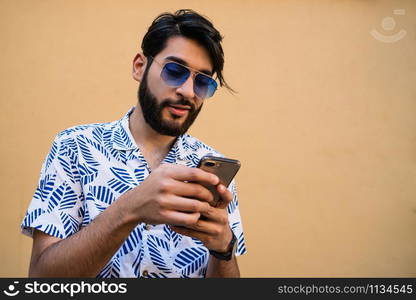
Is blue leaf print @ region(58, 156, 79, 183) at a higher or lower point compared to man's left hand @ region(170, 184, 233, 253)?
higher

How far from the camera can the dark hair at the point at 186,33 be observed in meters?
1.92

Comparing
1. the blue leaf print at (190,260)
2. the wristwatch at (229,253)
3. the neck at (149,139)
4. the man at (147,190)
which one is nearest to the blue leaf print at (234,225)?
the man at (147,190)

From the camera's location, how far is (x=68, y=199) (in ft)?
4.87

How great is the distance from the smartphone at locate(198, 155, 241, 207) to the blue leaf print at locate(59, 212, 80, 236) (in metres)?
0.53

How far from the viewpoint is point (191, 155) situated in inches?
76.8

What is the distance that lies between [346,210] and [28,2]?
352 cm

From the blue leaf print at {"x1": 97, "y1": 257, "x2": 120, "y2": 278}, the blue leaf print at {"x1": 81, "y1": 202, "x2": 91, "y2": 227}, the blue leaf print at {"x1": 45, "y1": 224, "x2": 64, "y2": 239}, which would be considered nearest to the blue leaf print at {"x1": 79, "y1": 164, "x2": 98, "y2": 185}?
the blue leaf print at {"x1": 81, "y1": 202, "x2": 91, "y2": 227}

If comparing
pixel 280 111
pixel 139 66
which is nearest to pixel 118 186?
pixel 139 66

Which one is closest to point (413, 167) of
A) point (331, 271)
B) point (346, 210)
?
point (346, 210)

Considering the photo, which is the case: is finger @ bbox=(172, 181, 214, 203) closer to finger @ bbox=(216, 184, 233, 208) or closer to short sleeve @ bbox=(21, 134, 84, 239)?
finger @ bbox=(216, 184, 233, 208)

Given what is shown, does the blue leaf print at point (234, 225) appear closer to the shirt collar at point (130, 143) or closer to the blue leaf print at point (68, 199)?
the shirt collar at point (130, 143)

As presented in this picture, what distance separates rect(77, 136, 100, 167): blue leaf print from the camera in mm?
1603

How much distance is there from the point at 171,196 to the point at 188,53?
3.17ft

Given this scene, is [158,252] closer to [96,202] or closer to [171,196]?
[96,202]
